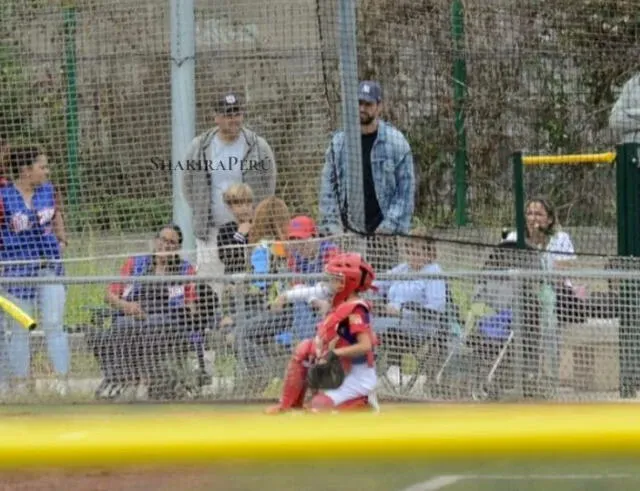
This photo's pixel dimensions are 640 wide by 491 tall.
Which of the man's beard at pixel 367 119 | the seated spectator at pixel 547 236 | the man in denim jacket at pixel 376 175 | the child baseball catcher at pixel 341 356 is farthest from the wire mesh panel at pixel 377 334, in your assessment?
the child baseball catcher at pixel 341 356

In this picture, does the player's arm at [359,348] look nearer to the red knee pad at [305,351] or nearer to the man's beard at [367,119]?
the red knee pad at [305,351]

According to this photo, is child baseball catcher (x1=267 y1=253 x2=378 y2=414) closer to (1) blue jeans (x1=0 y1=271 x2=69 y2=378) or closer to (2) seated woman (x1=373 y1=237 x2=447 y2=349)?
(2) seated woman (x1=373 y1=237 x2=447 y2=349)

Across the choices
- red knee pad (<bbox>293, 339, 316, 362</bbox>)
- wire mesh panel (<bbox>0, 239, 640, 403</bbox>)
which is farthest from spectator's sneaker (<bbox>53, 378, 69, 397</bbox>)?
red knee pad (<bbox>293, 339, 316, 362</bbox>)

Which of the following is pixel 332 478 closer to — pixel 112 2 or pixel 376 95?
pixel 376 95

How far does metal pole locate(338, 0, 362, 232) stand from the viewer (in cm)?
957

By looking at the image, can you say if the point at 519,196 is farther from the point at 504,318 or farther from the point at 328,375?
the point at 328,375

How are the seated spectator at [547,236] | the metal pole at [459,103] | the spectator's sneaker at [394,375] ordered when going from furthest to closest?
the metal pole at [459,103] → the seated spectator at [547,236] → the spectator's sneaker at [394,375]

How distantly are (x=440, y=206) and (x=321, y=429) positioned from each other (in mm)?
8796

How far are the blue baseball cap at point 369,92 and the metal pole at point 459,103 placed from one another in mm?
689

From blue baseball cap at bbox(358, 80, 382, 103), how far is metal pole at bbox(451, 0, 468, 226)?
689mm

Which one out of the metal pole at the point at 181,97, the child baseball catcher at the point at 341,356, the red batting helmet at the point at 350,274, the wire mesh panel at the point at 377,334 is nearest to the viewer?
the child baseball catcher at the point at 341,356

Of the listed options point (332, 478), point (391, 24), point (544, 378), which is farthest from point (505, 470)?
point (391, 24)

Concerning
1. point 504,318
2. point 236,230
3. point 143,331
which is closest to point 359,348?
point 504,318

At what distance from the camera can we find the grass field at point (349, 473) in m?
1.97
